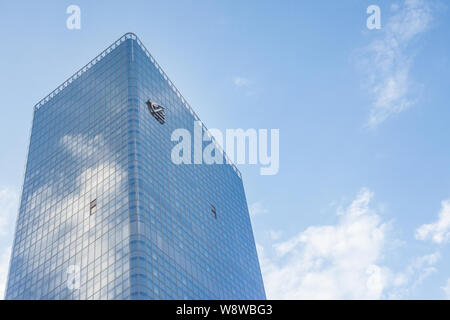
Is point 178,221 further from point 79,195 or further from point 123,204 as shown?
point 79,195

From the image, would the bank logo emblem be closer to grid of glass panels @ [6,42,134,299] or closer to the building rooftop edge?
grid of glass panels @ [6,42,134,299]

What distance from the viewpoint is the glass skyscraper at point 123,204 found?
330ft

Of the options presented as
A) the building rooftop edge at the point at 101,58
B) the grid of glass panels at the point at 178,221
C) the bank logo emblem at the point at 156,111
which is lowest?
the grid of glass panels at the point at 178,221

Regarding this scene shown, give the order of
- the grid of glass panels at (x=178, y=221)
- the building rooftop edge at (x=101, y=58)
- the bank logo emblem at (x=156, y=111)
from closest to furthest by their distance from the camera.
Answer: the grid of glass panels at (x=178, y=221)
the bank logo emblem at (x=156, y=111)
the building rooftop edge at (x=101, y=58)

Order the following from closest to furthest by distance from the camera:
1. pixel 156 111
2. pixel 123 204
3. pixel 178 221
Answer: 1. pixel 123 204
2. pixel 178 221
3. pixel 156 111

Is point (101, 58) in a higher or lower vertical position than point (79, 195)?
higher

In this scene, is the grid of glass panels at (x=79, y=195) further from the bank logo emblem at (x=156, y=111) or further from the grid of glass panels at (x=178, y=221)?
the bank logo emblem at (x=156, y=111)

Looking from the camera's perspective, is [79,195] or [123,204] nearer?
[123,204]

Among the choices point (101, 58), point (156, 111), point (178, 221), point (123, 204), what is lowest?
point (123, 204)

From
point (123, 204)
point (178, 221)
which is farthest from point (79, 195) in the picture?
point (178, 221)

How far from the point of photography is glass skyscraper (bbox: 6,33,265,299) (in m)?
100

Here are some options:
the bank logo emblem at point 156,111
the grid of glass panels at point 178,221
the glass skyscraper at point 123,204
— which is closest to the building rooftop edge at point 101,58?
the glass skyscraper at point 123,204

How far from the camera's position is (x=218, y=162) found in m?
169

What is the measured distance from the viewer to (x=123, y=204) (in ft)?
348
